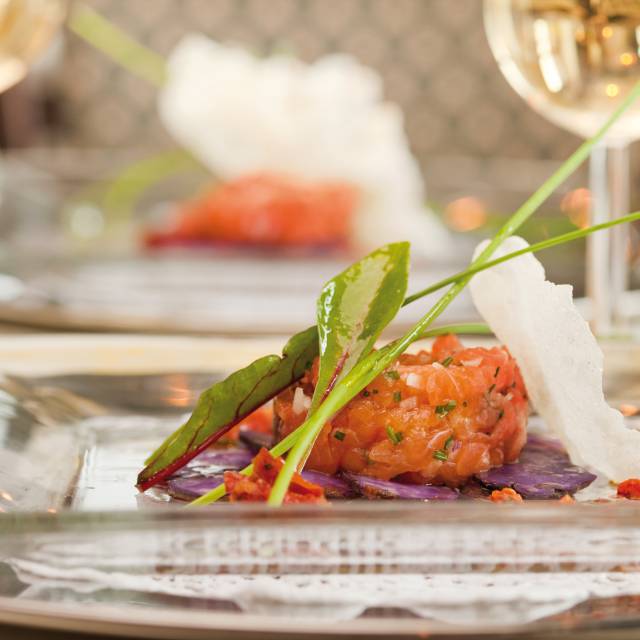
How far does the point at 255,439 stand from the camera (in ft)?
3.14

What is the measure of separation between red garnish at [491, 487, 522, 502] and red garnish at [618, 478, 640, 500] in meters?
0.07

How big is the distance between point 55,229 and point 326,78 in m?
0.64

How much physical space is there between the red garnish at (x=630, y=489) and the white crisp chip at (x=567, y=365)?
0.02 meters

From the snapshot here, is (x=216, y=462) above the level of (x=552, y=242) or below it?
below

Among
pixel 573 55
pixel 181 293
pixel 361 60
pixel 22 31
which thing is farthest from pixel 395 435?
pixel 361 60

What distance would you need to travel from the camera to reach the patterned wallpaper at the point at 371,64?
5.41 meters

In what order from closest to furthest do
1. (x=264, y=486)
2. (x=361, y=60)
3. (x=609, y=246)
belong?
(x=264, y=486) → (x=609, y=246) → (x=361, y=60)

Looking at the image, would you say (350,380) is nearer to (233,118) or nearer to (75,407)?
(75,407)

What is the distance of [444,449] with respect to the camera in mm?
840

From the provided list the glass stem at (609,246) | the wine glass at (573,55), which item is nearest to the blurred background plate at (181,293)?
the glass stem at (609,246)

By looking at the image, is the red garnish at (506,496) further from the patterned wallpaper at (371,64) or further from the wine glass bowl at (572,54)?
the patterned wallpaper at (371,64)

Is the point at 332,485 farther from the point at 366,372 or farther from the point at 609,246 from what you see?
the point at 609,246

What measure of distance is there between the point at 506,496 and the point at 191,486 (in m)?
0.21

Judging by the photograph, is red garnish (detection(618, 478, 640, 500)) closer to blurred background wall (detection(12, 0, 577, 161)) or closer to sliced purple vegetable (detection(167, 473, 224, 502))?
sliced purple vegetable (detection(167, 473, 224, 502))
